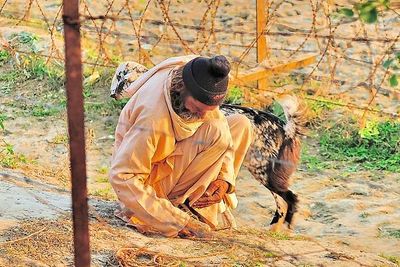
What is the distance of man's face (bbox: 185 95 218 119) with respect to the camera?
14.8 ft

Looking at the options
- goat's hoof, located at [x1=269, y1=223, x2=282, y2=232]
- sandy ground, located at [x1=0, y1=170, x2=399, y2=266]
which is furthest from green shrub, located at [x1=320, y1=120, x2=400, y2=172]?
sandy ground, located at [x1=0, y1=170, x2=399, y2=266]

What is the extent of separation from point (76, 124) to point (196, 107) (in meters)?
2.00

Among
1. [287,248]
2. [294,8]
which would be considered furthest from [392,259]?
[294,8]

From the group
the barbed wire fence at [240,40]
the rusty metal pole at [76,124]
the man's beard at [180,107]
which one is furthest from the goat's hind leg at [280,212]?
the rusty metal pole at [76,124]

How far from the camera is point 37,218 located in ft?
15.5

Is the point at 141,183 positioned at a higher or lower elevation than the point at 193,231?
higher

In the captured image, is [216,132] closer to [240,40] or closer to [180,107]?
[180,107]

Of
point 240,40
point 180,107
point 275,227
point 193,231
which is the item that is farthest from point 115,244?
point 240,40

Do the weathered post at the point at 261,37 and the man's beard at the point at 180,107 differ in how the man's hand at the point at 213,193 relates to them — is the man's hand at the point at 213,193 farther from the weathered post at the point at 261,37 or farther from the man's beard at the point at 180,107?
the weathered post at the point at 261,37

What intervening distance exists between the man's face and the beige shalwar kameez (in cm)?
8

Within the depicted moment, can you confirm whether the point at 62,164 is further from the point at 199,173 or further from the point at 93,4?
the point at 93,4

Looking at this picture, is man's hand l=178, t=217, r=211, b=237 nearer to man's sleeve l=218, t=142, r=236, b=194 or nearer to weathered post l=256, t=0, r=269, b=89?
man's sleeve l=218, t=142, r=236, b=194

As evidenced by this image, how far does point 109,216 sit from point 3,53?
4.55 meters

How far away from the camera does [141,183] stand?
476cm
